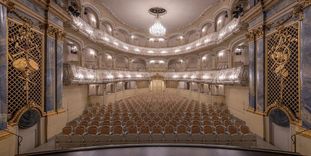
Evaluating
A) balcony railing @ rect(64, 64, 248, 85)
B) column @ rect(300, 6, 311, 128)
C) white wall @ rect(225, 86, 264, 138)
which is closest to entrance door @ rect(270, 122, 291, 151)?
white wall @ rect(225, 86, 264, 138)

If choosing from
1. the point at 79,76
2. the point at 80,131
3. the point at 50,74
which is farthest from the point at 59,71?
the point at 80,131

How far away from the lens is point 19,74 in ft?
21.7

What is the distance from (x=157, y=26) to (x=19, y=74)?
38.7 ft

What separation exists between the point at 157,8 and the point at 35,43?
12658 mm

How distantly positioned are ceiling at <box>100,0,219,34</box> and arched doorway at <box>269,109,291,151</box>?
1231 centimetres

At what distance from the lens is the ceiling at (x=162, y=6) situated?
53.2ft

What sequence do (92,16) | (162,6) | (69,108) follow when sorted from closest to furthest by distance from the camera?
(69,108) < (162,6) < (92,16)

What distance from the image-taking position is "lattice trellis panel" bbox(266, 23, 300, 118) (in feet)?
21.2

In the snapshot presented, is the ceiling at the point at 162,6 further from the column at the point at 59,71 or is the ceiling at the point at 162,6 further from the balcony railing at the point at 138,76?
the column at the point at 59,71

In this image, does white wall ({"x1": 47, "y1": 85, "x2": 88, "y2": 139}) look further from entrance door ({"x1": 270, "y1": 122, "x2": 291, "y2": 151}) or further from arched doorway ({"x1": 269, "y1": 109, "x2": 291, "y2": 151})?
entrance door ({"x1": 270, "y1": 122, "x2": 291, "y2": 151})

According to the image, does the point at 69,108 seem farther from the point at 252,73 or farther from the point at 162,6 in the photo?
the point at 162,6

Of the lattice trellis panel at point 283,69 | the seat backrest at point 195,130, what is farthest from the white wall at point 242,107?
the seat backrest at point 195,130

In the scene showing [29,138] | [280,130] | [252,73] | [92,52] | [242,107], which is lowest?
[29,138]

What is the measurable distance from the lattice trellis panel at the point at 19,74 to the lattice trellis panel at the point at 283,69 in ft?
35.0
